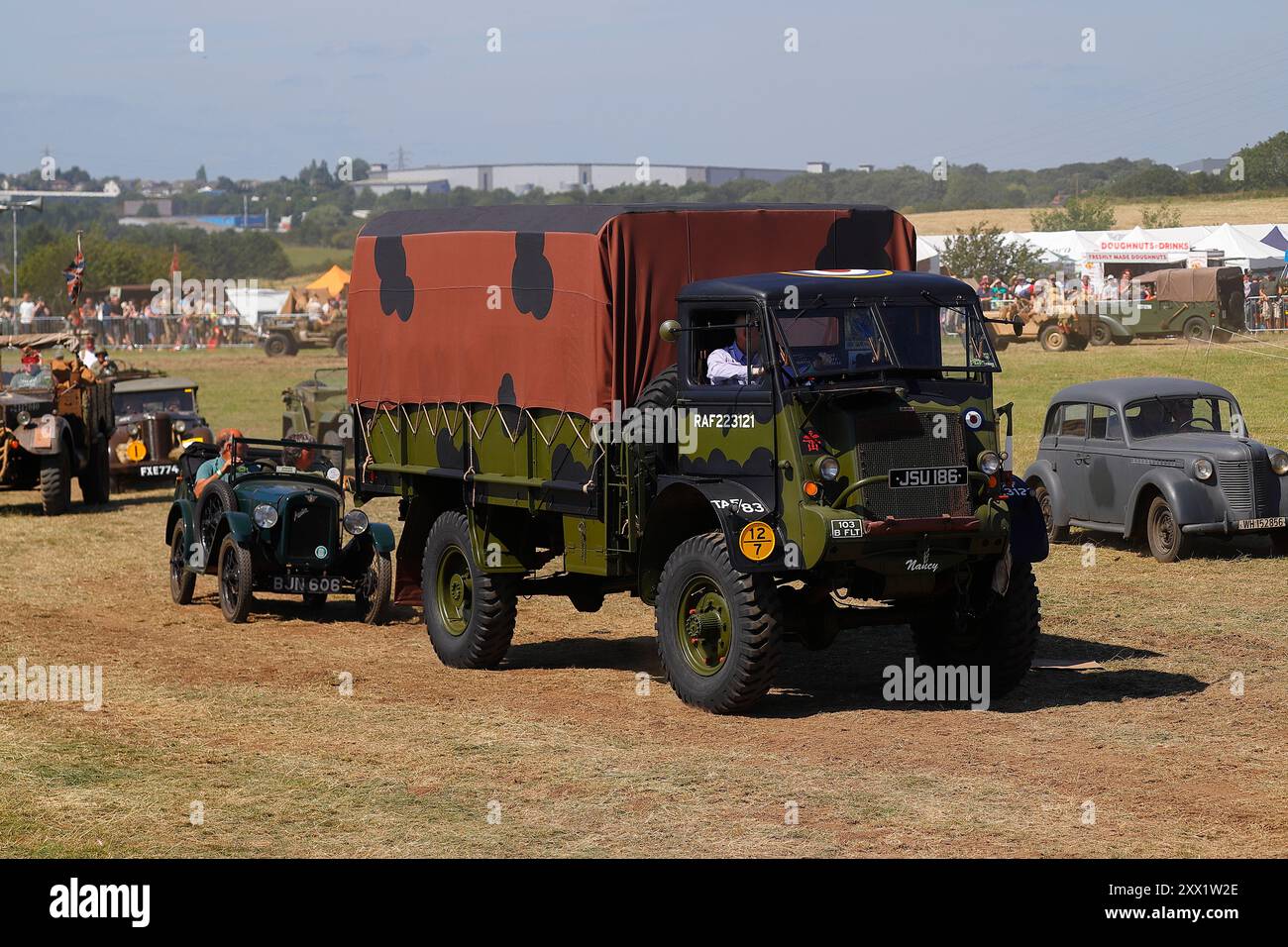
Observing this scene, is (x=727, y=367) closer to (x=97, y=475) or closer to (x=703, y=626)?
(x=703, y=626)

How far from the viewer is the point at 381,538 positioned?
51.1 feet

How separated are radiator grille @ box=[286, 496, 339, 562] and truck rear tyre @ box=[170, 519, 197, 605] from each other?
5.31ft

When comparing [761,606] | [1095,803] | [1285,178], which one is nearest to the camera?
[1095,803]

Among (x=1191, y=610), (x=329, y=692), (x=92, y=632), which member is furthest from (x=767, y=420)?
(x=92, y=632)

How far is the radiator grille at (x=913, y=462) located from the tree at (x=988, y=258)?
48.6 m

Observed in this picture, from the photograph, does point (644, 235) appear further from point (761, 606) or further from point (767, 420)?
point (761, 606)

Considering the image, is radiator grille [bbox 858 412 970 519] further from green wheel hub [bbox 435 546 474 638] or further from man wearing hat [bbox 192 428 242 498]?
man wearing hat [bbox 192 428 242 498]

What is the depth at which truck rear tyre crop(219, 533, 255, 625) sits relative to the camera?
Answer: 50.8ft

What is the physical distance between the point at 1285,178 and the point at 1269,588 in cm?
8297

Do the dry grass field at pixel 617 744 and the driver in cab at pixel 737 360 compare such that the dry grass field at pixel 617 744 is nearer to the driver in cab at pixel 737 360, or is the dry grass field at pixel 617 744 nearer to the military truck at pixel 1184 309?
the driver in cab at pixel 737 360

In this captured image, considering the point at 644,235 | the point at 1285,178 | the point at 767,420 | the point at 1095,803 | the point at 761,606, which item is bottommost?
the point at 1095,803

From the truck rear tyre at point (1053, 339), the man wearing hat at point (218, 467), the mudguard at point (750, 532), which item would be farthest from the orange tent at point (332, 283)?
the mudguard at point (750, 532)

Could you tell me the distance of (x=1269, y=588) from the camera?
16.1 m

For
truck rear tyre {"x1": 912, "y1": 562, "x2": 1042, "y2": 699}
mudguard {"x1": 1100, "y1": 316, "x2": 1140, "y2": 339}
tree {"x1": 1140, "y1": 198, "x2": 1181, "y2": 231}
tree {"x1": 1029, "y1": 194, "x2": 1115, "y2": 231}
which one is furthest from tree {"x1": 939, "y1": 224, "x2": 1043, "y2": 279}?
truck rear tyre {"x1": 912, "y1": 562, "x2": 1042, "y2": 699}
